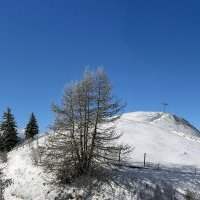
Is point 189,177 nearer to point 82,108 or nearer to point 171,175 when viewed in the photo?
point 171,175

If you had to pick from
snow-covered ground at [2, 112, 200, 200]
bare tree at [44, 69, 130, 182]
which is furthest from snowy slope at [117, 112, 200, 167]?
bare tree at [44, 69, 130, 182]

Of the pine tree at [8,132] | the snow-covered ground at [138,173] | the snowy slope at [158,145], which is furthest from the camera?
the pine tree at [8,132]

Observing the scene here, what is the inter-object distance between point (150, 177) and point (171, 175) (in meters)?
3.41

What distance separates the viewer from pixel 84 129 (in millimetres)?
32750

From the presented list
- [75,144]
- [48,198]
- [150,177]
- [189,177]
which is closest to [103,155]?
[75,144]

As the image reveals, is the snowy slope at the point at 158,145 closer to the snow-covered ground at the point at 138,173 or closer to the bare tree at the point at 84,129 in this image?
the snow-covered ground at the point at 138,173

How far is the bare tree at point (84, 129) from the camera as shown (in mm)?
32156

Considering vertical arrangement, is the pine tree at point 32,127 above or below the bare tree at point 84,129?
above

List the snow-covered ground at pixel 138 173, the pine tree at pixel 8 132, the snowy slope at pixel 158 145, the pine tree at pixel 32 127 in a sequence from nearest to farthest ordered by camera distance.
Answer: the snow-covered ground at pixel 138 173 < the snowy slope at pixel 158 145 < the pine tree at pixel 8 132 < the pine tree at pixel 32 127

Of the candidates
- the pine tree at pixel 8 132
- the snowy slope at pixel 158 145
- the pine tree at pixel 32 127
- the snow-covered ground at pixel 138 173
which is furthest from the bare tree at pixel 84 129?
the pine tree at pixel 32 127

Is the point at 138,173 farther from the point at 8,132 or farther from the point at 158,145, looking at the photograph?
the point at 8,132

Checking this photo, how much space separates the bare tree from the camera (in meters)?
32.2

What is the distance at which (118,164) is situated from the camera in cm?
3562

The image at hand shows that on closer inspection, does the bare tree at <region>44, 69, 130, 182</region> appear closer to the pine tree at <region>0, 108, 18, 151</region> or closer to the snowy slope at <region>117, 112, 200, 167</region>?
the snowy slope at <region>117, 112, 200, 167</region>
